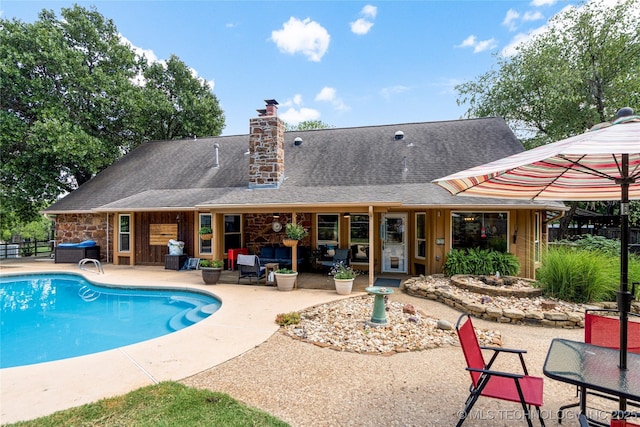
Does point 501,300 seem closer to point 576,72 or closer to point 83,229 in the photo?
point 576,72

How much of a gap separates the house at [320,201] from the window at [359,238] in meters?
0.03

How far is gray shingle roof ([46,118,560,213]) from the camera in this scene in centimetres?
973

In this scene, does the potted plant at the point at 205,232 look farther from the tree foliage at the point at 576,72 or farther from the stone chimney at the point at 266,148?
the tree foliage at the point at 576,72

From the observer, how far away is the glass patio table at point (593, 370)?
2.19m

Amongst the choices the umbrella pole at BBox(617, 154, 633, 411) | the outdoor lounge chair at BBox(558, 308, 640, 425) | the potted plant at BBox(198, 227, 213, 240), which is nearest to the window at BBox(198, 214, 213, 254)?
the potted plant at BBox(198, 227, 213, 240)

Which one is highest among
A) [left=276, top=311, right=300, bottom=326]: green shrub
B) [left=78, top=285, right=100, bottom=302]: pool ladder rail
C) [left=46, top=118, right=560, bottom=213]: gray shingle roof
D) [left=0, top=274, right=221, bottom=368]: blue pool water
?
[left=46, top=118, right=560, bottom=213]: gray shingle roof

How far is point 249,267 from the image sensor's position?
909 centimetres

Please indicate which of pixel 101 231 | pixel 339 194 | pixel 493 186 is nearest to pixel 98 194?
pixel 101 231

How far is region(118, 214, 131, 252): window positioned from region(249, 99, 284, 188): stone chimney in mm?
5640

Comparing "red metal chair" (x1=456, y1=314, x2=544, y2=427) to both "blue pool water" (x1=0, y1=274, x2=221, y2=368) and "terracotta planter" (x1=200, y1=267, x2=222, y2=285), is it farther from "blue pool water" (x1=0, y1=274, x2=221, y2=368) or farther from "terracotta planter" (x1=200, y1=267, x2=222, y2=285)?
"terracotta planter" (x1=200, y1=267, x2=222, y2=285)

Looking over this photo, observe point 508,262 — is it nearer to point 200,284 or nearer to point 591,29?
point 200,284

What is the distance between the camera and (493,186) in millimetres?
3773

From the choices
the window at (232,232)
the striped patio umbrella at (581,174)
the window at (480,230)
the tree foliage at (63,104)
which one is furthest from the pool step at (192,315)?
the tree foliage at (63,104)

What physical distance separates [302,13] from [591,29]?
1346 cm
